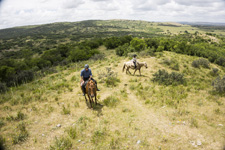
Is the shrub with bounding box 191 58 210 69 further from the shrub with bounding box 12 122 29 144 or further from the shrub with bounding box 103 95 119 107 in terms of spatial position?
the shrub with bounding box 12 122 29 144

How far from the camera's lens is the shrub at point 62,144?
4727 mm

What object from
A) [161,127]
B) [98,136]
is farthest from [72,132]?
[161,127]

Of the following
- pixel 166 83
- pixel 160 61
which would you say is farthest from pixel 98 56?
pixel 166 83

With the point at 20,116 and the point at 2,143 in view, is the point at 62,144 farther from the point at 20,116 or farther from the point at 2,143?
the point at 20,116

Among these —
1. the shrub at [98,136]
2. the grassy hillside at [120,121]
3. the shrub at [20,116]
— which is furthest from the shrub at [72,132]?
the shrub at [20,116]

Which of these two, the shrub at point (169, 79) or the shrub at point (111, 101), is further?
the shrub at point (169, 79)

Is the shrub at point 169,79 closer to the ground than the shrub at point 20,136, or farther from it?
farther from it

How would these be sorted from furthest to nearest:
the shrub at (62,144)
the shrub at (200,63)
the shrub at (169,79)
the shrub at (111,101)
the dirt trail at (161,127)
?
the shrub at (200,63), the shrub at (169,79), the shrub at (111,101), the dirt trail at (161,127), the shrub at (62,144)

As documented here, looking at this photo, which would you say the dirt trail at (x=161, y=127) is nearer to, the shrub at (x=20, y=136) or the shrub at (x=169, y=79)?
the shrub at (x=169, y=79)

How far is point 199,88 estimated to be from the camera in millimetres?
10984

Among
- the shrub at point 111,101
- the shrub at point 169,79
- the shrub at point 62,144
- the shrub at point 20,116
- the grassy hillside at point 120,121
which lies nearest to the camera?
the shrub at point 62,144

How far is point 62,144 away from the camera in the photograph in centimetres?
Answer: 485

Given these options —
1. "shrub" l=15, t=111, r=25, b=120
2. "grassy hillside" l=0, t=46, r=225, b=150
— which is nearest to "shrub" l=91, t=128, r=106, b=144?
"grassy hillside" l=0, t=46, r=225, b=150

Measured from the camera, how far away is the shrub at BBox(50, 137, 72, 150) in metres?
4.73
